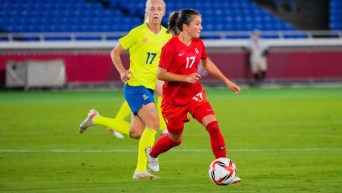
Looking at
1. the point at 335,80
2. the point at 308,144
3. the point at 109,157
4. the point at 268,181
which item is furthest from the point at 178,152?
the point at 335,80

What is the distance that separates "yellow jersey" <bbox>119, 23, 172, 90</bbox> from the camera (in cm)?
1087

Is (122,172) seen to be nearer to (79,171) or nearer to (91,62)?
(79,171)

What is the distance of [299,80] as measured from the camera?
30734 millimetres

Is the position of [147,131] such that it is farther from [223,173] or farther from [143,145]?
[223,173]

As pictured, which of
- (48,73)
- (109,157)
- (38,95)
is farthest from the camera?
(48,73)

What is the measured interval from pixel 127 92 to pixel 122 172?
105cm

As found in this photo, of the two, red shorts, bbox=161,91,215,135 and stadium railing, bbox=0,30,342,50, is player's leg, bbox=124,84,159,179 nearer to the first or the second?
red shorts, bbox=161,91,215,135

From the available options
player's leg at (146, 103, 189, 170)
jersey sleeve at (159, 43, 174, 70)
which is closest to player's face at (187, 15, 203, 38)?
jersey sleeve at (159, 43, 174, 70)

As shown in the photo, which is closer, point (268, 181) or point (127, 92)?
point (268, 181)

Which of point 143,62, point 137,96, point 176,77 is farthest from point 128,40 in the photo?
point 176,77

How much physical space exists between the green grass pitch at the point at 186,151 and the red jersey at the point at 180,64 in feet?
3.13

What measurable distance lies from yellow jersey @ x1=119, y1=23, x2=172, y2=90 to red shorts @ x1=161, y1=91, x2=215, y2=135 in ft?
4.72

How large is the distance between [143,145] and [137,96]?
90 centimetres

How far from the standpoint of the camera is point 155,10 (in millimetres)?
10641
